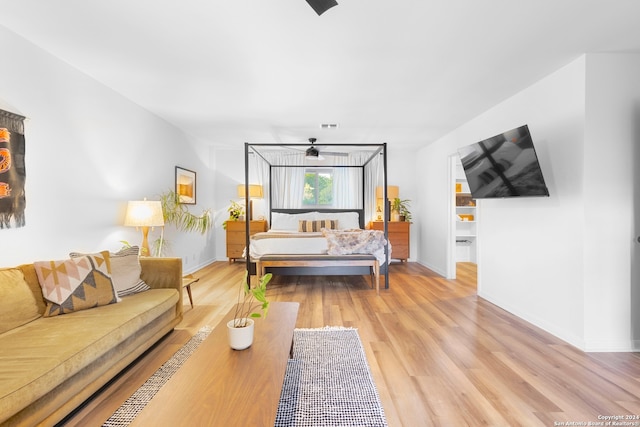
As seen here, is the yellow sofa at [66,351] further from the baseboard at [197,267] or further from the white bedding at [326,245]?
the baseboard at [197,267]

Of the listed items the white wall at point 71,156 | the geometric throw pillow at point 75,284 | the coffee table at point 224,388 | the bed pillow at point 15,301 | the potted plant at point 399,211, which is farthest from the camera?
the potted plant at point 399,211

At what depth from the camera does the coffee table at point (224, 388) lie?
1.06 metres

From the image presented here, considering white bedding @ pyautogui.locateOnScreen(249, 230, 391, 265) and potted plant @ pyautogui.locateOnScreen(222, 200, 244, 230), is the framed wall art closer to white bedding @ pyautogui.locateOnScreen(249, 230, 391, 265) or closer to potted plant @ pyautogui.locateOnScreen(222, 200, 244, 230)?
potted plant @ pyautogui.locateOnScreen(222, 200, 244, 230)

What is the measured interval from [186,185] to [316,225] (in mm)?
2387

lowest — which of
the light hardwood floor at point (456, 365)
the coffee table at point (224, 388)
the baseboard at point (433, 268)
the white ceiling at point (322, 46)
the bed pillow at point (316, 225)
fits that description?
the light hardwood floor at point (456, 365)

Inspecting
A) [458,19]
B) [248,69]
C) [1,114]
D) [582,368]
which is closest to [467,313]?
[582,368]

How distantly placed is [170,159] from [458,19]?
406 cm

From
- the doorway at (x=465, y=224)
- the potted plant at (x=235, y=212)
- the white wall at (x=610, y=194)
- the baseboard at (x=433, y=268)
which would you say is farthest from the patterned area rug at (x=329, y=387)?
the doorway at (x=465, y=224)

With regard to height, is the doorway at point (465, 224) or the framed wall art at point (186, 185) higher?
the framed wall art at point (186, 185)

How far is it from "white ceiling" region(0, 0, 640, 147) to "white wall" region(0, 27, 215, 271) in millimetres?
189

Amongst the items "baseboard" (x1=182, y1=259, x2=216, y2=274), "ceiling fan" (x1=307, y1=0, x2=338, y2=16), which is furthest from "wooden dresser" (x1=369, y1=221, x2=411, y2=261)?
"ceiling fan" (x1=307, y1=0, x2=338, y2=16)

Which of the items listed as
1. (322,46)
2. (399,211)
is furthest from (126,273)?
(399,211)

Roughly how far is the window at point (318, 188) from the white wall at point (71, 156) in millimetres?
3128

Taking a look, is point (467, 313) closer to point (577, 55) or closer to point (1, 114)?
point (577, 55)
